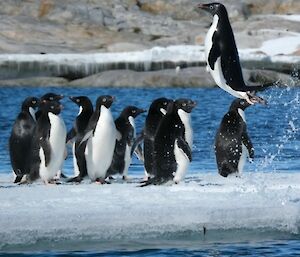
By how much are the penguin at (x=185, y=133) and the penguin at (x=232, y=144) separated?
23.8 inches

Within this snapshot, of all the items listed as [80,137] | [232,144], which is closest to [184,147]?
[232,144]

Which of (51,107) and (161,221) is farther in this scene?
(51,107)

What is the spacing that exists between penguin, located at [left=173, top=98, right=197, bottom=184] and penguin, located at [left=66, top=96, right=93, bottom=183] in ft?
3.50

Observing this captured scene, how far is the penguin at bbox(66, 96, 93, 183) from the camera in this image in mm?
11562

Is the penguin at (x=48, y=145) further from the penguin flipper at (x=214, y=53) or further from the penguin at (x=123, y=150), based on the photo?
the penguin flipper at (x=214, y=53)

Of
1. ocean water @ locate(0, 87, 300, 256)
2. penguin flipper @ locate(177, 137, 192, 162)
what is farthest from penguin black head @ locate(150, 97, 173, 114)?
ocean water @ locate(0, 87, 300, 256)

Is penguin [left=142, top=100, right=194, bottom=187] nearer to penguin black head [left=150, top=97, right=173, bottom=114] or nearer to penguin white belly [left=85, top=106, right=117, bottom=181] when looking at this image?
penguin white belly [left=85, top=106, right=117, bottom=181]

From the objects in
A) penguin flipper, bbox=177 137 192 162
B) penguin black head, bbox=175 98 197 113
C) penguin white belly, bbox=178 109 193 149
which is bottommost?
penguin flipper, bbox=177 137 192 162

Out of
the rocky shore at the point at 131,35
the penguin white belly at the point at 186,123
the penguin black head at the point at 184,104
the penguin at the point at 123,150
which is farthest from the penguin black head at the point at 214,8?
the rocky shore at the point at 131,35

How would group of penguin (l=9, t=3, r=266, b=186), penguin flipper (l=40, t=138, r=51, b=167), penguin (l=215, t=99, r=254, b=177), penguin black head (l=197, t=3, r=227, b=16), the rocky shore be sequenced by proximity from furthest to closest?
1. the rocky shore
2. penguin (l=215, t=99, r=254, b=177)
3. penguin flipper (l=40, t=138, r=51, b=167)
4. group of penguin (l=9, t=3, r=266, b=186)
5. penguin black head (l=197, t=3, r=227, b=16)

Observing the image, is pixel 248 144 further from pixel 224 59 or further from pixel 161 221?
pixel 161 221

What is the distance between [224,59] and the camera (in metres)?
9.54

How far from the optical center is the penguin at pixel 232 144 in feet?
39.3

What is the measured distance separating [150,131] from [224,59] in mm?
2410
